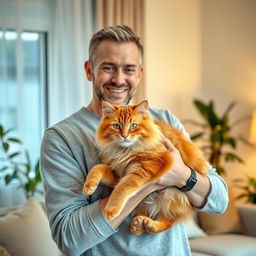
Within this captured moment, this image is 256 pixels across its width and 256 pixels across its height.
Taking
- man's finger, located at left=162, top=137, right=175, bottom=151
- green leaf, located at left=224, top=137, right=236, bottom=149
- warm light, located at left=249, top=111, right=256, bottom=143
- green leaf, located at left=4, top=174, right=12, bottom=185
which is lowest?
green leaf, located at left=4, top=174, right=12, bottom=185

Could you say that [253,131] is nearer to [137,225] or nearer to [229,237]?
[229,237]

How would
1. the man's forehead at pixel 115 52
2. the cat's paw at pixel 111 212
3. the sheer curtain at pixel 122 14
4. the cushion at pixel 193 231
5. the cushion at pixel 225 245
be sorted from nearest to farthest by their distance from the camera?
the cat's paw at pixel 111 212, the man's forehead at pixel 115 52, the cushion at pixel 225 245, the cushion at pixel 193 231, the sheer curtain at pixel 122 14

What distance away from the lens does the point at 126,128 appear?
136cm

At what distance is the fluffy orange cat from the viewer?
1328 mm

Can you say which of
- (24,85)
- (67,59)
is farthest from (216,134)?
(24,85)

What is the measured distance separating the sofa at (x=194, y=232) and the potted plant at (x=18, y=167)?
1.50 feet

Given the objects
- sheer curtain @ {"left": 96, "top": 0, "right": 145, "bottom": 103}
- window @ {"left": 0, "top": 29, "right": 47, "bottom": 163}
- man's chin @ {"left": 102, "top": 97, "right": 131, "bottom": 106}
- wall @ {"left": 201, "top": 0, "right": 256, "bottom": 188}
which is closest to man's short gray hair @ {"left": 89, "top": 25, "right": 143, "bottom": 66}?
man's chin @ {"left": 102, "top": 97, "right": 131, "bottom": 106}

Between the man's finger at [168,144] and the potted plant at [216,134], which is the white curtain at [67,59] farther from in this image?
the man's finger at [168,144]

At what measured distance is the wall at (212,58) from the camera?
447cm

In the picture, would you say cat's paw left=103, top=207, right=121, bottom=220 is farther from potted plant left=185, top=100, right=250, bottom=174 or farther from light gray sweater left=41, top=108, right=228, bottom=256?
potted plant left=185, top=100, right=250, bottom=174

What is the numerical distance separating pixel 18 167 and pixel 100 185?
228 centimetres

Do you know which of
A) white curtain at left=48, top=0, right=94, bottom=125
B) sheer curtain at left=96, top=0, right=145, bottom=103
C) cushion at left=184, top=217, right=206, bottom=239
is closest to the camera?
cushion at left=184, top=217, right=206, bottom=239

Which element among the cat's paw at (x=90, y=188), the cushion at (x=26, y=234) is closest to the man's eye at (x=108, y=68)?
the cat's paw at (x=90, y=188)

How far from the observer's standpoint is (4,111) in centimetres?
353
